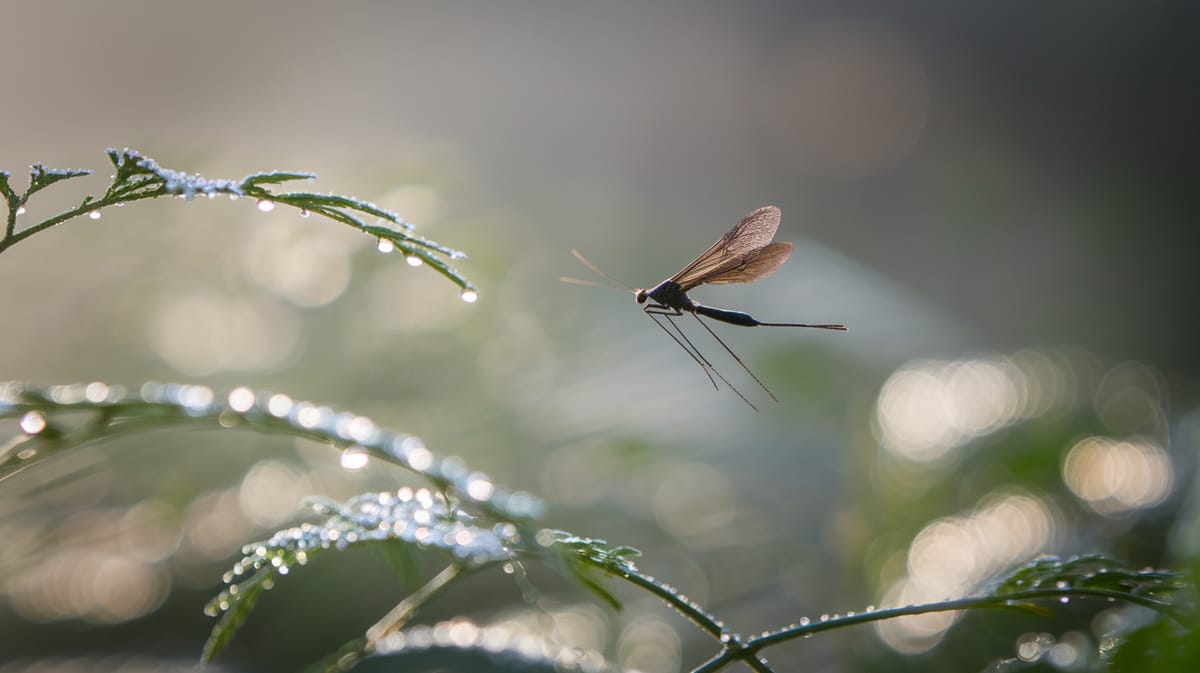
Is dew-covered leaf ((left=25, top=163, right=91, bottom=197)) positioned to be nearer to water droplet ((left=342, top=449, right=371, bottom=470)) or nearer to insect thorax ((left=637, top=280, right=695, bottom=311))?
water droplet ((left=342, top=449, right=371, bottom=470))

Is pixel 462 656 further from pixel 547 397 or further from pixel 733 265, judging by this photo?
pixel 547 397

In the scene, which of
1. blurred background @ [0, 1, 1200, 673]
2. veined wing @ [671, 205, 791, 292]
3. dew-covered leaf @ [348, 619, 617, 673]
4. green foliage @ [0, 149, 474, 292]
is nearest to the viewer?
green foliage @ [0, 149, 474, 292]

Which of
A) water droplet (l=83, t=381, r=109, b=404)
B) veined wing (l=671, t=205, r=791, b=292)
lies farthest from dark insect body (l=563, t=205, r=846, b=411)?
water droplet (l=83, t=381, r=109, b=404)

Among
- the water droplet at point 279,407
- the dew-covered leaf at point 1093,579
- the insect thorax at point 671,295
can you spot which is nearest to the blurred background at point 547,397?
the dew-covered leaf at point 1093,579

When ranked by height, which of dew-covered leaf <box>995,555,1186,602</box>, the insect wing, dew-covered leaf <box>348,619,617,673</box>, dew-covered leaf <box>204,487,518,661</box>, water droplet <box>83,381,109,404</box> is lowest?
dew-covered leaf <box>348,619,617,673</box>

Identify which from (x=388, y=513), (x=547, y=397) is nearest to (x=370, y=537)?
(x=388, y=513)
